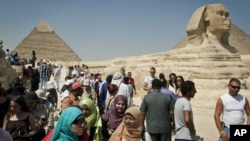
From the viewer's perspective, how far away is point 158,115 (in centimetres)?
421

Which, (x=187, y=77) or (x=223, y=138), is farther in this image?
(x=187, y=77)

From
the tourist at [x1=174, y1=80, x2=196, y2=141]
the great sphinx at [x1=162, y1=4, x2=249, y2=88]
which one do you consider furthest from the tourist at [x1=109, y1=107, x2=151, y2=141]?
the great sphinx at [x1=162, y1=4, x2=249, y2=88]

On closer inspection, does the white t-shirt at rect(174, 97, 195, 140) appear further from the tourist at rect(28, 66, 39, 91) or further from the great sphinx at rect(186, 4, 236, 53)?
the great sphinx at rect(186, 4, 236, 53)

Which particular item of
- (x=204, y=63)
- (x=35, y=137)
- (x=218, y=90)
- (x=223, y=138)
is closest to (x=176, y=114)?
(x=223, y=138)

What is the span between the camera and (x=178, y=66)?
525 inches

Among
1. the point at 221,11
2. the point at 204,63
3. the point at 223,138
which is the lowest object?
the point at 223,138

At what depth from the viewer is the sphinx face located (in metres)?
13.7

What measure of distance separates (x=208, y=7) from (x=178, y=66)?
319 cm

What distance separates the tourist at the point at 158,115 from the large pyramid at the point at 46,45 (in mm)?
76833

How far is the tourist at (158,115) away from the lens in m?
4.20

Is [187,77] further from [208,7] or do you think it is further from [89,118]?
[89,118]

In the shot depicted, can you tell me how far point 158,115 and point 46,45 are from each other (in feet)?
267

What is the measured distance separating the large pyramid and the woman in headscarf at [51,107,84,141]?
256ft

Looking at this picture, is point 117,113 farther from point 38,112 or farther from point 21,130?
point 38,112
